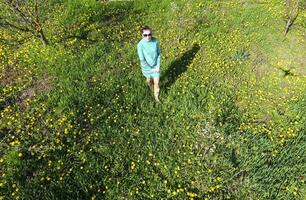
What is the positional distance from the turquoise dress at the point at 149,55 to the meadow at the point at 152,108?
798 millimetres

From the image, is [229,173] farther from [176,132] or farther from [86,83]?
[86,83]

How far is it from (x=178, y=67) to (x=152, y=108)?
199cm

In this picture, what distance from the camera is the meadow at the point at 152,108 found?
599cm

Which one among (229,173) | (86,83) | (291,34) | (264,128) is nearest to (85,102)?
(86,83)

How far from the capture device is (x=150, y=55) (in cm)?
701

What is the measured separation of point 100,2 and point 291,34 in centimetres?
728

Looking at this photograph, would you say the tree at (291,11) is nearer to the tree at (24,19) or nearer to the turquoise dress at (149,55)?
the turquoise dress at (149,55)

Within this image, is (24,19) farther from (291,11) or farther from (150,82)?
(291,11)

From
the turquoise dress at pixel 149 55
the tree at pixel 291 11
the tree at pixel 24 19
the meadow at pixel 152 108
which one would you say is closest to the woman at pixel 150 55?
the turquoise dress at pixel 149 55

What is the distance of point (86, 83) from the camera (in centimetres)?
788

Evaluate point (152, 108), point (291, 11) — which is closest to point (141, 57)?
point (152, 108)

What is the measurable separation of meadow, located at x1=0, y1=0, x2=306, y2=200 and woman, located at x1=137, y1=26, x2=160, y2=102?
700 millimetres

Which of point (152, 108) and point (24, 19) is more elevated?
point (24, 19)

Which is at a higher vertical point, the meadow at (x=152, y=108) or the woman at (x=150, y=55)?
the woman at (x=150, y=55)
